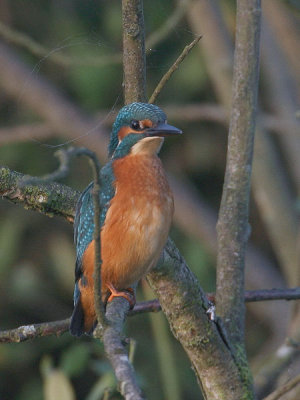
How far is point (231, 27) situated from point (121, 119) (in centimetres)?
327

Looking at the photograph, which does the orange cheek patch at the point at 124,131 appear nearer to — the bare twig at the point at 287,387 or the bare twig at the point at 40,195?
the bare twig at the point at 40,195

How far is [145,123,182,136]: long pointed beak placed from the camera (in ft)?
8.45

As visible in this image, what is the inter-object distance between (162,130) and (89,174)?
10.7 feet

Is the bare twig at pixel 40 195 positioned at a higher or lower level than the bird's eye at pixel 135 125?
lower

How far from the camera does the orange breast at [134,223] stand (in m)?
2.58

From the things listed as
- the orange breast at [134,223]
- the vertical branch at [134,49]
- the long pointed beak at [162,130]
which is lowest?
the orange breast at [134,223]

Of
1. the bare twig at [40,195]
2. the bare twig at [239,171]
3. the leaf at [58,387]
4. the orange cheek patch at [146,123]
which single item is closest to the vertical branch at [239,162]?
the bare twig at [239,171]

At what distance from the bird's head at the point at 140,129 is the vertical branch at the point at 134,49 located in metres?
0.09

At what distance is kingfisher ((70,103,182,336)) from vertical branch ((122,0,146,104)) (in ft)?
0.31

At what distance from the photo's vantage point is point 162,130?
259cm

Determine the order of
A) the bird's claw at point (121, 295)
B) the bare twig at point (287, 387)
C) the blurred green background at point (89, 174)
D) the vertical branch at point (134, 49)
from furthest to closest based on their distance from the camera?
1. the blurred green background at point (89, 174)
2. the vertical branch at point (134, 49)
3. the bird's claw at point (121, 295)
4. the bare twig at point (287, 387)

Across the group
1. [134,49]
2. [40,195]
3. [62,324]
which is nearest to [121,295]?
[62,324]

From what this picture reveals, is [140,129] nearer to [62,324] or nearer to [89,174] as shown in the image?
[62,324]

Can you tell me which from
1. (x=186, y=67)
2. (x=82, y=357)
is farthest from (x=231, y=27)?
(x=82, y=357)
